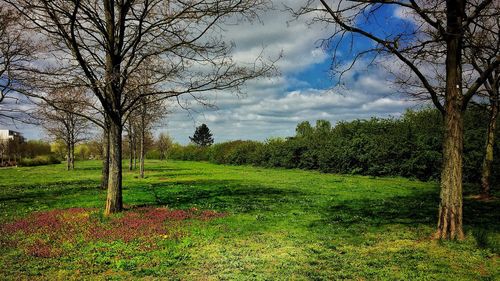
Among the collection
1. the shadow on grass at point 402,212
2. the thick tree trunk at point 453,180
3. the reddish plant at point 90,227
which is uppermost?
the thick tree trunk at point 453,180

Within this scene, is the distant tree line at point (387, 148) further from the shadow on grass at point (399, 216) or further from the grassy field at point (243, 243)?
the grassy field at point (243, 243)

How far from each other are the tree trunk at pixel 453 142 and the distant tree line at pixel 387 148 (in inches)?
492

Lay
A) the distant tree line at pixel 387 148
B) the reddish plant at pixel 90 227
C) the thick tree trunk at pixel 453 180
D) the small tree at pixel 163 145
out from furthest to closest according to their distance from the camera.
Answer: the small tree at pixel 163 145 < the distant tree line at pixel 387 148 < the reddish plant at pixel 90 227 < the thick tree trunk at pixel 453 180

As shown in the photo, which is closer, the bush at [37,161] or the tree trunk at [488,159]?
the tree trunk at [488,159]

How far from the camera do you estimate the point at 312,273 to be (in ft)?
23.3

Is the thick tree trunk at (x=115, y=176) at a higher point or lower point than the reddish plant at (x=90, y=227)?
higher

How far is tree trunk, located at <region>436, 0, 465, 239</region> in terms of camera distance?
30.7ft

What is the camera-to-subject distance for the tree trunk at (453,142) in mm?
9359

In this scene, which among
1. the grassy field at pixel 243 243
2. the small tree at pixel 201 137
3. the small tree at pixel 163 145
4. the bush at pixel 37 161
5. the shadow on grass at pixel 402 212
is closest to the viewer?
the grassy field at pixel 243 243

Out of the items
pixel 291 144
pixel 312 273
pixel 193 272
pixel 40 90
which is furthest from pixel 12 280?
pixel 291 144

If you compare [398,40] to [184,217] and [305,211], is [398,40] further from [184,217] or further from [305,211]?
[184,217]

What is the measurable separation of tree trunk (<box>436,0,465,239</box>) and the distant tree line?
1249 centimetres

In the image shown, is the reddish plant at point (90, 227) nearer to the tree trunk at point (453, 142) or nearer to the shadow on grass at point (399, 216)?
the shadow on grass at point (399, 216)

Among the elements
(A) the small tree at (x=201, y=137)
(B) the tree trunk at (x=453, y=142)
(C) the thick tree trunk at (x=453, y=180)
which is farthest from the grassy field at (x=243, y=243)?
(A) the small tree at (x=201, y=137)
